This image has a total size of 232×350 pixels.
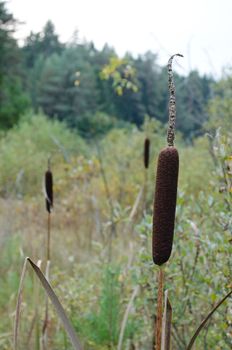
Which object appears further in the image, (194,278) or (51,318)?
(51,318)

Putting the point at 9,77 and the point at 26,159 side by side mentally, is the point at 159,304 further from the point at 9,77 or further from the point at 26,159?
the point at 9,77

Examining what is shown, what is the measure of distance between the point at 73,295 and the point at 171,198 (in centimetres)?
267

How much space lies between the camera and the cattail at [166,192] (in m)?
1.04

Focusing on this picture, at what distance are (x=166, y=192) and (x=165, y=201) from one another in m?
0.02

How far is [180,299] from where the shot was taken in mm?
2955

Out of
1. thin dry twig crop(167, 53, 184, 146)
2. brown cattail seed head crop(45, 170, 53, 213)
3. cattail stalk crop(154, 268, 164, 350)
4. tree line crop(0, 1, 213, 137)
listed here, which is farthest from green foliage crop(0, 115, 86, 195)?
thin dry twig crop(167, 53, 184, 146)

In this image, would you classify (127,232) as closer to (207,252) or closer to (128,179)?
(207,252)

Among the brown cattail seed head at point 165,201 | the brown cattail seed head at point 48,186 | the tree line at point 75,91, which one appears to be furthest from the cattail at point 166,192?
the tree line at point 75,91

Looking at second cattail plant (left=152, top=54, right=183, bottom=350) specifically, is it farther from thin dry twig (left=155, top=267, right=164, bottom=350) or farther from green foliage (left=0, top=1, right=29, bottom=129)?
green foliage (left=0, top=1, right=29, bottom=129)

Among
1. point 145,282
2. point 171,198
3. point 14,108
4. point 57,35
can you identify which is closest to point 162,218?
point 171,198

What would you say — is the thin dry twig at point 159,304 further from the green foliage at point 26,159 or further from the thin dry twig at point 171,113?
the green foliage at point 26,159

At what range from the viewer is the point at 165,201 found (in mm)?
1062

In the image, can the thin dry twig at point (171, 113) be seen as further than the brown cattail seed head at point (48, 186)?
No

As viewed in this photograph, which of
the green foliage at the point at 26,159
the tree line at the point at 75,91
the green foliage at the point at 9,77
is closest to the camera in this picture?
the green foliage at the point at 26,159
